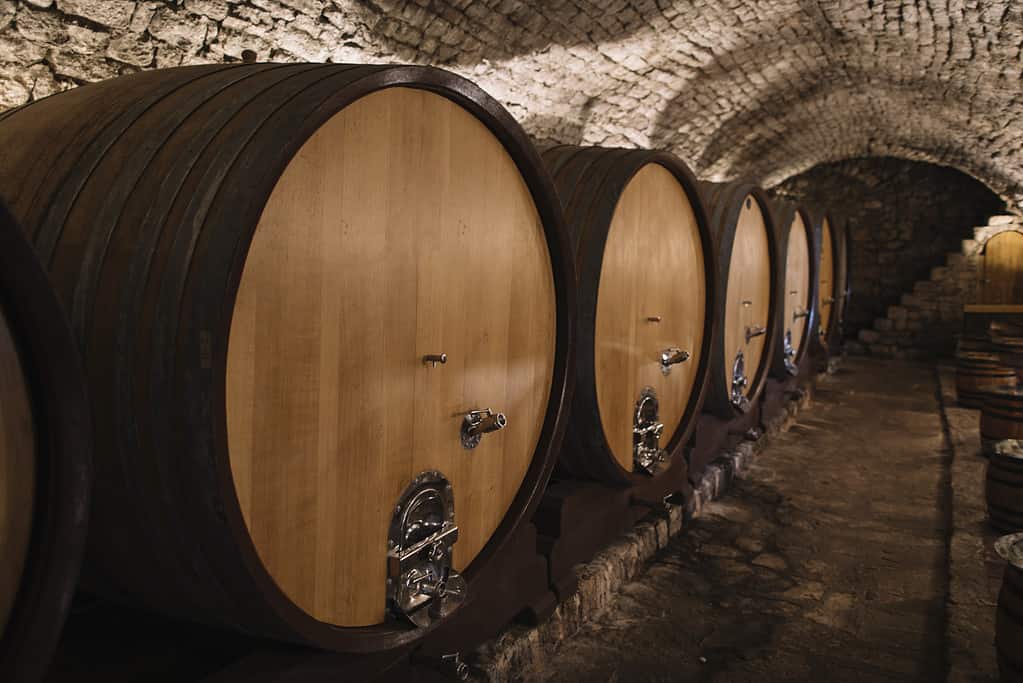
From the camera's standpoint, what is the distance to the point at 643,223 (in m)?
2.76

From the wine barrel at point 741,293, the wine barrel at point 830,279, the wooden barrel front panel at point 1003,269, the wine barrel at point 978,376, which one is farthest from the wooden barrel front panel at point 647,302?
the wooden barrel front panel at point 1003,269

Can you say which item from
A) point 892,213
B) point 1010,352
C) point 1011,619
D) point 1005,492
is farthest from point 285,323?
point 892,213

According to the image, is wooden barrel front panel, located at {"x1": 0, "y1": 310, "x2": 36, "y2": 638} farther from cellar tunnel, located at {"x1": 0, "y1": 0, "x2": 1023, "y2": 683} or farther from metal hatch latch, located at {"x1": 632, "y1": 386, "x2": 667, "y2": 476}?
metal hatch latch, located at {"x1": 632, "y1": 386, "x2": 667, "y2": 476}

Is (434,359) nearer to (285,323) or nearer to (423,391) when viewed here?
(423,391)

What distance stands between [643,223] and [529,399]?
0.95 meters

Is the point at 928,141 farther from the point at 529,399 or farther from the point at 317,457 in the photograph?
the point at 317,457

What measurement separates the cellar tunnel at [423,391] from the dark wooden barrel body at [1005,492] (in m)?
0.02

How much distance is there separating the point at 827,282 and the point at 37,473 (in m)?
7.34

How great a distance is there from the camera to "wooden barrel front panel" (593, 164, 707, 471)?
2.59m

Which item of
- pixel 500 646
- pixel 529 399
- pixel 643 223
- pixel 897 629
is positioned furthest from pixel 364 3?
pixel 897 629

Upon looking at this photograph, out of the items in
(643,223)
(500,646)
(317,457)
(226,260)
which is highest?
(643,223)

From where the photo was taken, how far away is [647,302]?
2.79m

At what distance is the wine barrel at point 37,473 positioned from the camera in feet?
3.05

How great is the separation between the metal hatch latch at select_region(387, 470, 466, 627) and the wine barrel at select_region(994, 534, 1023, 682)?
1.44m
